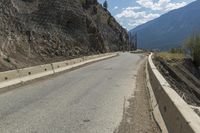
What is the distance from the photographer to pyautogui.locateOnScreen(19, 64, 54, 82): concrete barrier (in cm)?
1771

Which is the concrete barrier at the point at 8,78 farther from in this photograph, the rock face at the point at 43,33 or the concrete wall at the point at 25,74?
the rock face at the point at 43,33

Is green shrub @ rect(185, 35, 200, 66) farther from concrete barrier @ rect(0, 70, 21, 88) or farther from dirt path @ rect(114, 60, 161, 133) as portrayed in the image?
dirt path @ rect(114, 60, 161, 133)

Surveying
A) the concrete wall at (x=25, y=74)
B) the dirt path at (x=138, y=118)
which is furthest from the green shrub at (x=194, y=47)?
the dirt path at (x=138, y=118)

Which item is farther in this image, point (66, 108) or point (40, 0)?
point (40, 0)

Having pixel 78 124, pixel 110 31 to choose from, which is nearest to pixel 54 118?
pixel 78 124

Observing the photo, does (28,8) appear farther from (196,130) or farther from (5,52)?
(196,130)

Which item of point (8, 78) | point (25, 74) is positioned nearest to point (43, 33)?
point (25, 74)

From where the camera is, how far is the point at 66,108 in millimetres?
10602

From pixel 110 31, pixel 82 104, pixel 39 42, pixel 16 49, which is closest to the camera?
pixel 82 104

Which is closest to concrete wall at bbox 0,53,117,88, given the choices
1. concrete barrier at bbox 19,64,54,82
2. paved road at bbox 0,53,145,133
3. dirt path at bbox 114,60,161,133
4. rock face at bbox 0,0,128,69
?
concrete barrier at bbox 19,64,54,82

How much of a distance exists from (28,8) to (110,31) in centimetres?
6306

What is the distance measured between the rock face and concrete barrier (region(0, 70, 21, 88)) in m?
5.80

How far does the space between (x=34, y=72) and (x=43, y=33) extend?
834 inches

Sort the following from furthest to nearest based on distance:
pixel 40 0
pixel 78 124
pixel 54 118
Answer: pixel 40 0 → pixel 54 118 → pixel 78 124
